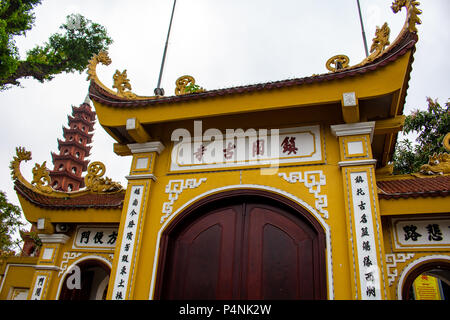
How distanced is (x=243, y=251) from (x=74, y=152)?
76.9ft

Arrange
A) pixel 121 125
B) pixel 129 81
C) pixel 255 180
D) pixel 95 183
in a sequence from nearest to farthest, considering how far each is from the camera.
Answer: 1. pixel 255 180
2. pixel 121 125
3. pixel 129 81
4. pixel 95 183

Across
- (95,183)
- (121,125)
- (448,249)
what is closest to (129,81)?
(121,125)

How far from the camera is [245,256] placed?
496cm

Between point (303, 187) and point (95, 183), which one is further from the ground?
point (95, 183)

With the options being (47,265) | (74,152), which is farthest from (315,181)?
(74,152)

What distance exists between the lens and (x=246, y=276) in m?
4.82

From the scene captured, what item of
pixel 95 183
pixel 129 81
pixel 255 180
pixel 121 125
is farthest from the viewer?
pixel 95 183

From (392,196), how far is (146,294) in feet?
12.1

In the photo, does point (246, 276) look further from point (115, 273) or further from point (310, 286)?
point (115, 273)

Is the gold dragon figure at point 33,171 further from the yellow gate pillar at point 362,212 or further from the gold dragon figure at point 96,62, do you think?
the yellow gate pillar at point 362,212

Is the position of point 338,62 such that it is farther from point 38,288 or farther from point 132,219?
point 38,288

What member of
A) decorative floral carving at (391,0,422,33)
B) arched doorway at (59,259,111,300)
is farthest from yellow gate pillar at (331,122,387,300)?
arched doorway at (59,259,111,300)

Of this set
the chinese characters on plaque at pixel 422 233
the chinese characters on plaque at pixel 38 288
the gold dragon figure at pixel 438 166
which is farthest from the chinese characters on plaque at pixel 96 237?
the gold dragon figure at pixel 438 166

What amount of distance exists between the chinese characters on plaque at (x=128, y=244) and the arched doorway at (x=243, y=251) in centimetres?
48
